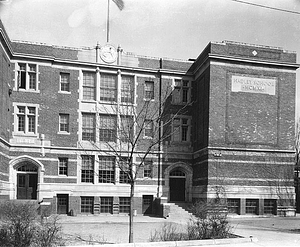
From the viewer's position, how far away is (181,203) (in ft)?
98.8

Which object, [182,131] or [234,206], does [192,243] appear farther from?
[182,131]

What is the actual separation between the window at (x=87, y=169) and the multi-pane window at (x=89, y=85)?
5262mm

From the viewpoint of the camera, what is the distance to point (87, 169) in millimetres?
30344

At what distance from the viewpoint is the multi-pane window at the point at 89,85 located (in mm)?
31016

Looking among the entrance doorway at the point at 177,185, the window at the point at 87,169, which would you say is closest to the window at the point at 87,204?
the window at the point at 87,169

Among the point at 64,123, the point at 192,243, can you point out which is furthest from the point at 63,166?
the point at 192,243

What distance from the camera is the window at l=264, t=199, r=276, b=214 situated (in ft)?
93.1

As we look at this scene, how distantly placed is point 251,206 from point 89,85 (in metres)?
17.0

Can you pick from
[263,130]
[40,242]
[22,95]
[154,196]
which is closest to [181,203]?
[154,196]

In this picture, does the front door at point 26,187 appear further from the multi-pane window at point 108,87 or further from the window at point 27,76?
the multi-pane window at point 108,87

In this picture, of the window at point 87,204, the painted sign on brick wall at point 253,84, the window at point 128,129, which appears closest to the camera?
the window at point 128,129

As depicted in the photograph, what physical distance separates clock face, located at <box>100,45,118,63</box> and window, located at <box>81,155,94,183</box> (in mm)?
8704

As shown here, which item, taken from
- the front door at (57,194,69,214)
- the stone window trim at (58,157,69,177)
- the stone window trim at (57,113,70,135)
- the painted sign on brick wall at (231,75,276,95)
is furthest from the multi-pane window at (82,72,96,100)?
the painted sign on brick wall at (231,75,276,95)

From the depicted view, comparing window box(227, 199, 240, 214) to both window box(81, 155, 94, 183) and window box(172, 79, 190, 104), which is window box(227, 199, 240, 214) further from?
window box(81, 155, 94, 183)
